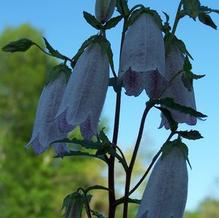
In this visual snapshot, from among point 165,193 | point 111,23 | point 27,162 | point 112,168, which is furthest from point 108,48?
point 27,162

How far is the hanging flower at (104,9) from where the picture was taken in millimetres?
2467

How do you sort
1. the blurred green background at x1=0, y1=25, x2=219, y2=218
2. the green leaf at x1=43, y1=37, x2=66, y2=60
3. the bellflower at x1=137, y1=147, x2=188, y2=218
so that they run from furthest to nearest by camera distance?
the blurred green background at x1=0, y1=25, x2=219, y2=218
the green leaf at x1=43, y1=37, x2=66, y2=60
the bellflower at x1=137, y1=147, x2=188, y2=218

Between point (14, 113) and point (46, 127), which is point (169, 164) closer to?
point (46, 127)

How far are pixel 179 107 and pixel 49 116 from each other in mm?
519

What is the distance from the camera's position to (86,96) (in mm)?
2607

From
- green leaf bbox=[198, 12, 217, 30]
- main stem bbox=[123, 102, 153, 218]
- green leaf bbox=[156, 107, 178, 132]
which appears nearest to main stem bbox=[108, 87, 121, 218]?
main stem bbox=[123, 102, 153, 218]

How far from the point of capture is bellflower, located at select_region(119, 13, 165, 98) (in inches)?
99.9

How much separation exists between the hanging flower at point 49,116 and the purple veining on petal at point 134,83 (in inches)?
11.6

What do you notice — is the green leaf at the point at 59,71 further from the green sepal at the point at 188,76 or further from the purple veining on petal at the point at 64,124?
the green sepal at the point at 188,76

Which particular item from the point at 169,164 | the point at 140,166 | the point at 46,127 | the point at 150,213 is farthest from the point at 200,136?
the point at 140,166

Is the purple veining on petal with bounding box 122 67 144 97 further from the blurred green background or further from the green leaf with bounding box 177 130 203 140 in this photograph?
the blurred green background

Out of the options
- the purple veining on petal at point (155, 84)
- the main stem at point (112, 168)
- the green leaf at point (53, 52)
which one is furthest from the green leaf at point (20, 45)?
the purple veining on petal at point (155, 84)

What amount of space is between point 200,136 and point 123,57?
43 centimetres

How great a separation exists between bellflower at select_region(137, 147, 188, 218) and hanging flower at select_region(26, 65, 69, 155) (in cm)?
40
